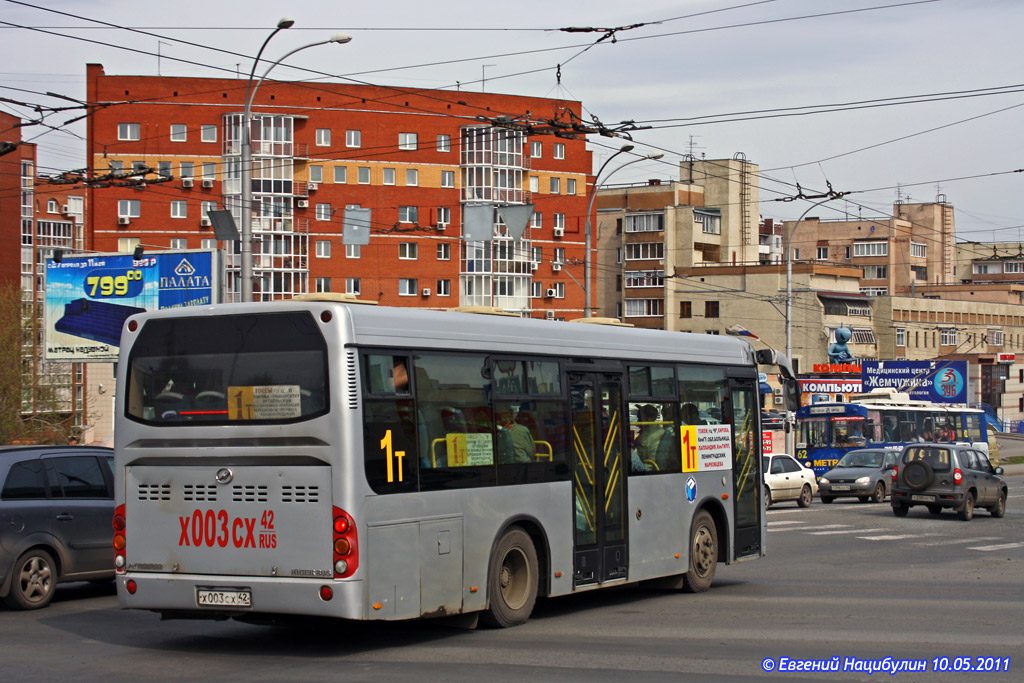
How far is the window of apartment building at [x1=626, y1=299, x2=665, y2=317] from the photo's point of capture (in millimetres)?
93438

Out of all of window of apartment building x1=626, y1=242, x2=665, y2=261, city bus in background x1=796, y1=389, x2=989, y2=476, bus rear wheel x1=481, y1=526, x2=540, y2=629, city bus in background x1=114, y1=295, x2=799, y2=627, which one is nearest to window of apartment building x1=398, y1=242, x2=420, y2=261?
window of apartment building x1=626, y1=242, x2=665, y2=261

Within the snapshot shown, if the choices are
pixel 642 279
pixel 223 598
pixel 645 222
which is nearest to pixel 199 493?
pixel 223 598

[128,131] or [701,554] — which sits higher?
[128,131]

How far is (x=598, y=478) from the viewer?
12125mm

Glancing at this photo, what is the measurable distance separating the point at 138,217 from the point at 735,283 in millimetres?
42585

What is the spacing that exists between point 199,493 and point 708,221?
89925mm

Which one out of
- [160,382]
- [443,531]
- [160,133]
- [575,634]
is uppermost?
[160,133]

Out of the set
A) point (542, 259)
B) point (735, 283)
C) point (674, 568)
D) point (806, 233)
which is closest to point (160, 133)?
point (542, 259)

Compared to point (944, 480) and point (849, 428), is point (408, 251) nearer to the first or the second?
point (849, 428)

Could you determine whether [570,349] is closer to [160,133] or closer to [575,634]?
Answer: [575,634]

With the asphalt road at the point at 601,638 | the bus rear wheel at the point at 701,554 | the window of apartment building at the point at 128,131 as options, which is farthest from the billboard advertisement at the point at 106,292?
the window of apartment building at the point at 128,131

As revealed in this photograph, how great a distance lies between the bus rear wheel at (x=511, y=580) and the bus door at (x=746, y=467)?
13.9 feet

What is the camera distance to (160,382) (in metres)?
9.90

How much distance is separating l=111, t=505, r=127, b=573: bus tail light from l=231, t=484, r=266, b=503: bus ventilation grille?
1096 mm
